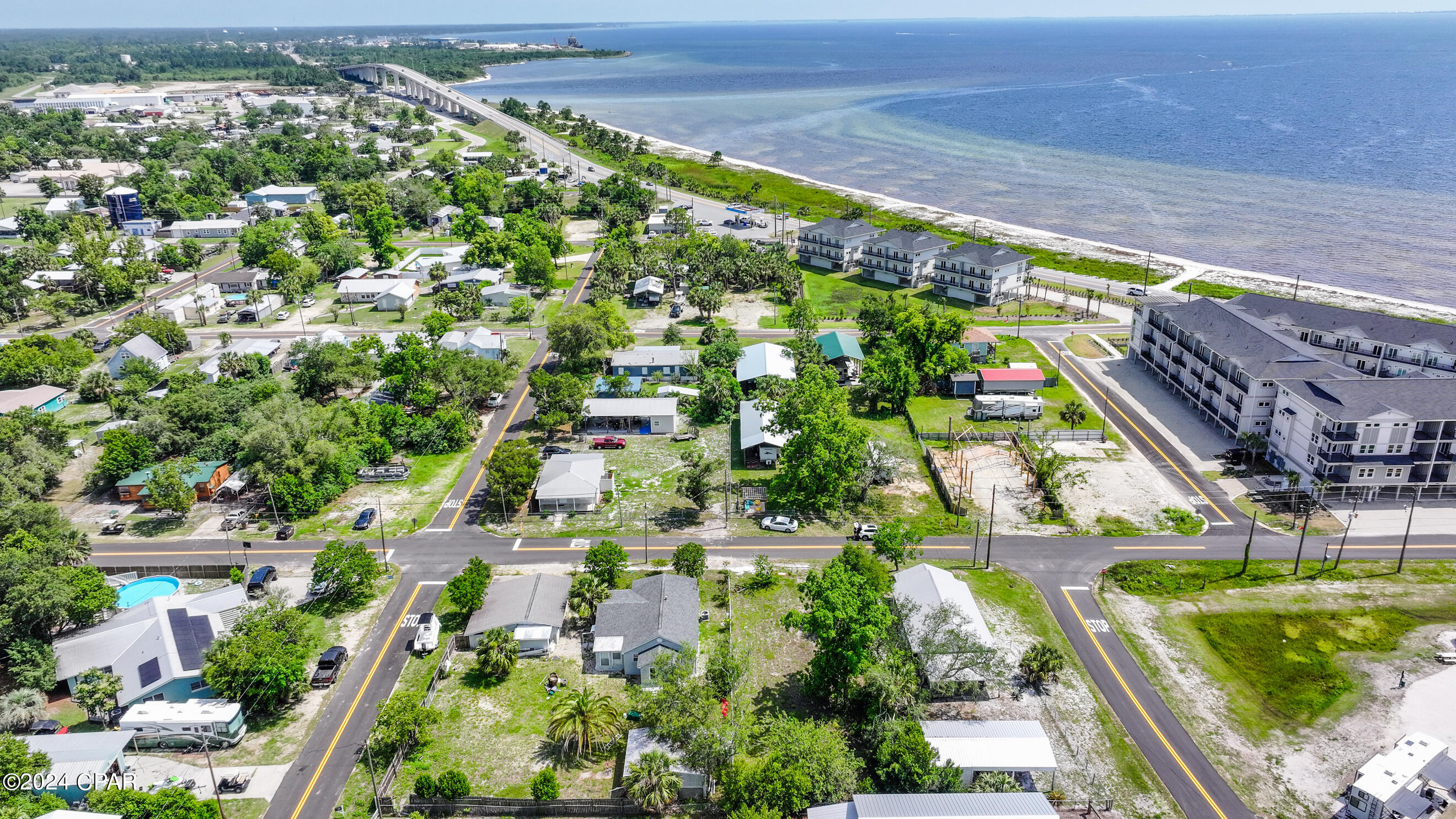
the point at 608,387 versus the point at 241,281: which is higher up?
the point at 241,281

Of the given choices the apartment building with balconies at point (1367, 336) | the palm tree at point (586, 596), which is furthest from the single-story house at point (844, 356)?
the palm tree at point (586, 596)

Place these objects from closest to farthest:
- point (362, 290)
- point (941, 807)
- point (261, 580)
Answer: point (941, 807), point (261, 580), point (362, 290)

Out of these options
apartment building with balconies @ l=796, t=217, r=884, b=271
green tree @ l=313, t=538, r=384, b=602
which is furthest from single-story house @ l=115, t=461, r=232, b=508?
apartment building with balconies @ l=796, t=217, r=884, b=271

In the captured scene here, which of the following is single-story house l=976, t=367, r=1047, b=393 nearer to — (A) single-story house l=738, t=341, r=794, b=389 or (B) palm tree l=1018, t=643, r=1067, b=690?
(A) single-story house l=738, t=341, r=794, b=389

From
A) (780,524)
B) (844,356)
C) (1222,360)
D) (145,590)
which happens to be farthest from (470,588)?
(1222,360)

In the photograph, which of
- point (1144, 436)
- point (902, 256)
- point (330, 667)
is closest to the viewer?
point (330, 667)

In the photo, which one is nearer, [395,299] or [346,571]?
[346,571]

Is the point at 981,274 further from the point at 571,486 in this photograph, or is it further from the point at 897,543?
the point at 571,486

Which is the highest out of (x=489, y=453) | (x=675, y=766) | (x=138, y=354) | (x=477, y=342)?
(x=477, y=342)
